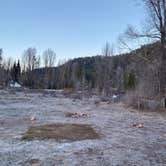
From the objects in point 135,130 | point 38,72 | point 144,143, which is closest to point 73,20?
point 135,130

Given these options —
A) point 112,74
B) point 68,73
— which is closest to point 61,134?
point 112,74

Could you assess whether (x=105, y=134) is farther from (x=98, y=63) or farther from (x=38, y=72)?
(x=38, y=72)

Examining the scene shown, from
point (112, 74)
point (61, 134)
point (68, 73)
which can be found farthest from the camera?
point (68, 73)

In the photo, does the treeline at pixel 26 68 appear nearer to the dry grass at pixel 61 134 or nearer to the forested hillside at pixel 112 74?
the forested hillside at pixel 112 74

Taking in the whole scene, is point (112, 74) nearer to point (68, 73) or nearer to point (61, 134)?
point (68, 73)

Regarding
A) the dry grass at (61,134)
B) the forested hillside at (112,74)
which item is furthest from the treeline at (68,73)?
the dry grass at (61,134)

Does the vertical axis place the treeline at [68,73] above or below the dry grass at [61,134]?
above

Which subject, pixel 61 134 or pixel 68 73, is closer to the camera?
pixel 61 134

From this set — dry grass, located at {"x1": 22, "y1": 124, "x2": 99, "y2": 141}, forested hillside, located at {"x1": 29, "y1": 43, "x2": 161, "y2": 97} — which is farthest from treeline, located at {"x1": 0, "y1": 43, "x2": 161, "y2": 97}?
dry grass, located at {"x1": 22, "y1": 124, "x2": 99, "y2": 141}

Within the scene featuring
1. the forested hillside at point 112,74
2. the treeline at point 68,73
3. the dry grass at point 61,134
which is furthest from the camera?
the treeline at point 68,73

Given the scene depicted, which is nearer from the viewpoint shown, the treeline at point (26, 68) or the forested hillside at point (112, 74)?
the forested hillside at point (112, 74)

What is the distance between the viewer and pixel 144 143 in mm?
5457

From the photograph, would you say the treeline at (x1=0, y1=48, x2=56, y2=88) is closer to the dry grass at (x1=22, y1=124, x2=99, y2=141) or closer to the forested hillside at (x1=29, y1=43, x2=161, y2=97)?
the forested hillside at (x1=29, y1=43, x2=161, y2=97)

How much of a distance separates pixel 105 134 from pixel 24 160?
9.55 ft
